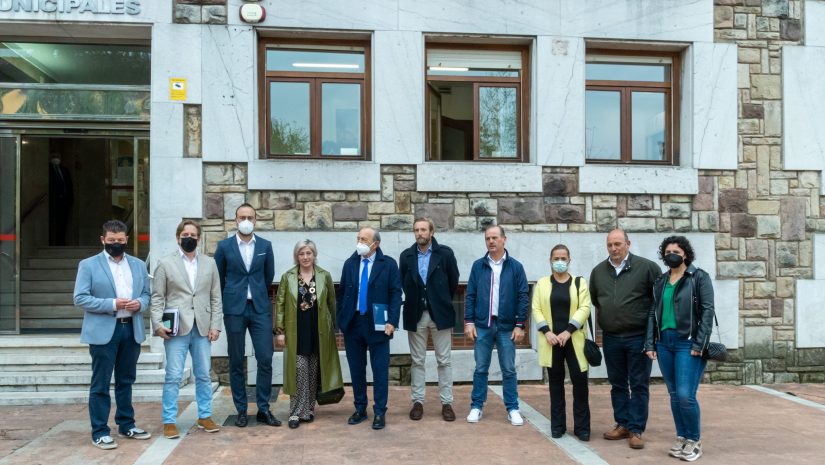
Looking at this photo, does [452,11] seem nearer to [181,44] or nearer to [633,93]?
[633,93]

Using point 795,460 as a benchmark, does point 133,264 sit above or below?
above

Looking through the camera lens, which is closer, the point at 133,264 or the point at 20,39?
the point at 133,264

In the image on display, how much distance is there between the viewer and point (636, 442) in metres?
6.02

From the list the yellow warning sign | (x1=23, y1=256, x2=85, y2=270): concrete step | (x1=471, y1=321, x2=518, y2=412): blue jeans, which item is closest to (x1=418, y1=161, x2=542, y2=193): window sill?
(x1=471, y1=321, x2=518, y2=412): blue jeans

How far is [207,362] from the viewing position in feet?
21.2

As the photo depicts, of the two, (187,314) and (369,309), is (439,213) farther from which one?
(187,314)

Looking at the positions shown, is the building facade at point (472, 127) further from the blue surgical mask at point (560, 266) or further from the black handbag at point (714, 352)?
the black handbag at point (714, 352)

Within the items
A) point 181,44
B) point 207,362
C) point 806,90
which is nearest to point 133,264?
point 207,362

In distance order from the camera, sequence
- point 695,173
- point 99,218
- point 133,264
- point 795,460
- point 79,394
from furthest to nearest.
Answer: point 99,218
point 695,173
point 79,394
point 133,264
point 795,460

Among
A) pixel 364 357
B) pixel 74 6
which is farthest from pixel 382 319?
pixel 74 6

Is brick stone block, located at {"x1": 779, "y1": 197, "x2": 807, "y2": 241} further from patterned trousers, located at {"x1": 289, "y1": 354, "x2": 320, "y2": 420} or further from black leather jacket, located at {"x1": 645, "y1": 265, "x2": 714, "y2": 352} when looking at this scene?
patterned trousers, located at {"x1": 289, "y1": 354, "x2": 320, "y2": 420}

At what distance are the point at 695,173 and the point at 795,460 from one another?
431cm

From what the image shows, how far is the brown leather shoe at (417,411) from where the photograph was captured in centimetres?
693

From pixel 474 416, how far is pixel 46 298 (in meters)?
6.60
